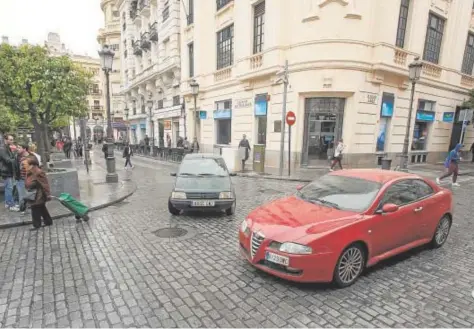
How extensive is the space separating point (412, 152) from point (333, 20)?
10.8 meters

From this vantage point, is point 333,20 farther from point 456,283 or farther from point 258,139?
point 456,283

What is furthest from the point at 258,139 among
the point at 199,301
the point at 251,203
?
the point at 199,301

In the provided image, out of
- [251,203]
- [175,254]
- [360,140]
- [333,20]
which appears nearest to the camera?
→ [175,254]

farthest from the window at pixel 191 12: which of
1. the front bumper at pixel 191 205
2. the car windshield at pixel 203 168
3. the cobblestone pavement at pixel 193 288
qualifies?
the cobblestone pavement at pixel 193 288

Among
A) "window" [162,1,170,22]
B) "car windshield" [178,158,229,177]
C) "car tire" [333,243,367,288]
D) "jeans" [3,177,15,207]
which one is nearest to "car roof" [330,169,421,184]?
"car tire" [333,243,367,288]

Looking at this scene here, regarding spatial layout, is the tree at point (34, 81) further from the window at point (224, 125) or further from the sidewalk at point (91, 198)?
the window at point (224, 125)

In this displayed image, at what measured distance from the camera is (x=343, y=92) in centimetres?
1431

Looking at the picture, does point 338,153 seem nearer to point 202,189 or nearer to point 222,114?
point 202,189

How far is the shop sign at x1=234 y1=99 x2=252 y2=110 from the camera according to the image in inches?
712

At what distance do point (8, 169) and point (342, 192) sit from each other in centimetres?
815

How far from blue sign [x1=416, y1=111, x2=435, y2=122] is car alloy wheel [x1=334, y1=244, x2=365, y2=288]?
18.0 metres

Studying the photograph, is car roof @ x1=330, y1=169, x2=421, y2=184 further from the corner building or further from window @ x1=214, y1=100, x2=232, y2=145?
window @ x1=214, y1=100, x2=232, y2=145

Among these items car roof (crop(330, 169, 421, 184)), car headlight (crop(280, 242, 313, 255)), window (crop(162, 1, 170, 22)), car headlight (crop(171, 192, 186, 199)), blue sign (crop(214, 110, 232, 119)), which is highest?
window (crop(162, 1, 170, 22))

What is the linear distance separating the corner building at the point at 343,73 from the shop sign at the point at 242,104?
0.07 m
